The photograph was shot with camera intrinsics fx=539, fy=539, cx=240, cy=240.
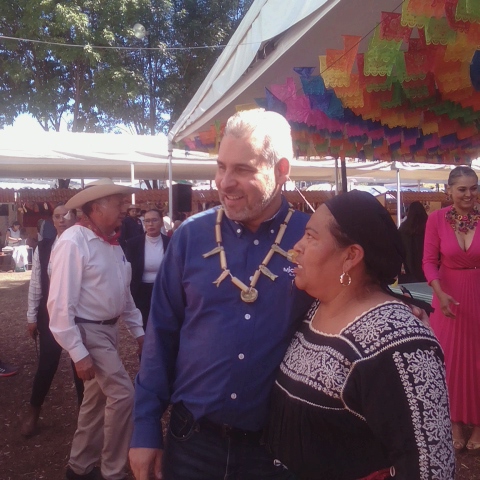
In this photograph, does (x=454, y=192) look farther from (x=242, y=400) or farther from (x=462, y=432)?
(x=242, y=400)

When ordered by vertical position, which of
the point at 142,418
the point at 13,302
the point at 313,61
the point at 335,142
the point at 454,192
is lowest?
the point at 13,302

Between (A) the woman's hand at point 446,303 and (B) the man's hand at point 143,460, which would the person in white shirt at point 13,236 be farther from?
(B) the man's hand at point 143,460

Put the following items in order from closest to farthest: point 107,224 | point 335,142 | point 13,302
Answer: point 107,224, point 335,142, point 13,302

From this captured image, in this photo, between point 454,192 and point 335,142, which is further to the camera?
point 335,142

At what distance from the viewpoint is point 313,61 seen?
177 inches

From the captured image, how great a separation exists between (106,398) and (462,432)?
8.62ft

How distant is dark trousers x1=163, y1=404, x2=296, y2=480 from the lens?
1763 mm

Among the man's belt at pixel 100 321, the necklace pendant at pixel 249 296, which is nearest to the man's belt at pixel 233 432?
the necklace pendant at pixel 249 296

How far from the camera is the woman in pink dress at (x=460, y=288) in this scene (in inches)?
150

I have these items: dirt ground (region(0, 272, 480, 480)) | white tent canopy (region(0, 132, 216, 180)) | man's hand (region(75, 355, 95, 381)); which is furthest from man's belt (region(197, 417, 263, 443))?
white tent canopy (region(0, 132, 216, 180))

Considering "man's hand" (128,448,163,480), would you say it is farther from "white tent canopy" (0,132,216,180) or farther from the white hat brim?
"white tent canopy" (0,132,216,180)

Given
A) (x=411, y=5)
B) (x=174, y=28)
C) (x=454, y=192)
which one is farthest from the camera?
(x=174, y=28)

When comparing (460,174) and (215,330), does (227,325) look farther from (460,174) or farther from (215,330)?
(460,174)

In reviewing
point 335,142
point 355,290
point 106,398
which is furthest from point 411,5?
point 335,142
